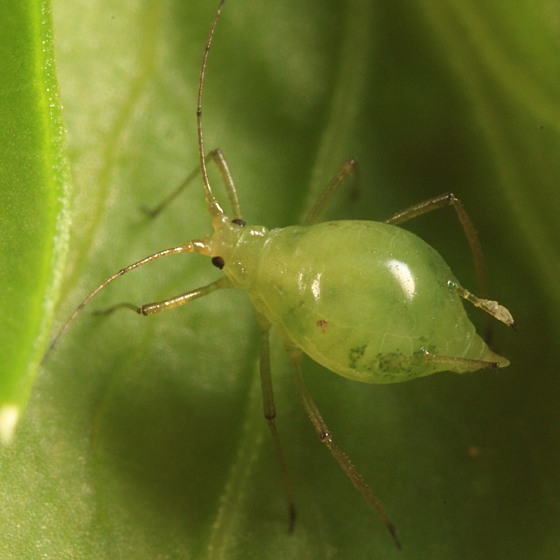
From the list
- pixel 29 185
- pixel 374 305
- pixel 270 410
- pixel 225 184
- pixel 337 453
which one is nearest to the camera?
pixel 29 185

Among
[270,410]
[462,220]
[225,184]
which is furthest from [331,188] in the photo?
[270,410]

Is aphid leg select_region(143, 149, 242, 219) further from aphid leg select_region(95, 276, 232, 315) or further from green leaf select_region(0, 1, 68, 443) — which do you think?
green leaf select_region(0, 1, 68, 443)

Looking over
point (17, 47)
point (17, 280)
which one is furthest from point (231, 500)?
point (17, 47)

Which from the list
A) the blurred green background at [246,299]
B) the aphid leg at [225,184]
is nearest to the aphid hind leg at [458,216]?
the blurred green background at [246,299]

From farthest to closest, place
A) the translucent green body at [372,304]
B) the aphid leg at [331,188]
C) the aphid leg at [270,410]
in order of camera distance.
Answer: the aphid leg at [331,188], the aphid leg at [270,410], the translucent green body at [372,304]

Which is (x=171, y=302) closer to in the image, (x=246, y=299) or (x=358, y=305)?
(x=246, y=299)

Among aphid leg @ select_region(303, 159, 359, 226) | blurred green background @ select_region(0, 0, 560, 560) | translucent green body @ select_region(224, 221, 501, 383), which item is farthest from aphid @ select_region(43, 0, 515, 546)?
aphid leg @ select_region(303, 159, 359, 226)

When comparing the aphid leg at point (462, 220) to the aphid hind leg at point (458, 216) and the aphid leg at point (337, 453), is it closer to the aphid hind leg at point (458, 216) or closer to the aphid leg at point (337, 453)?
the aphid hind leg at point (458, 216)
